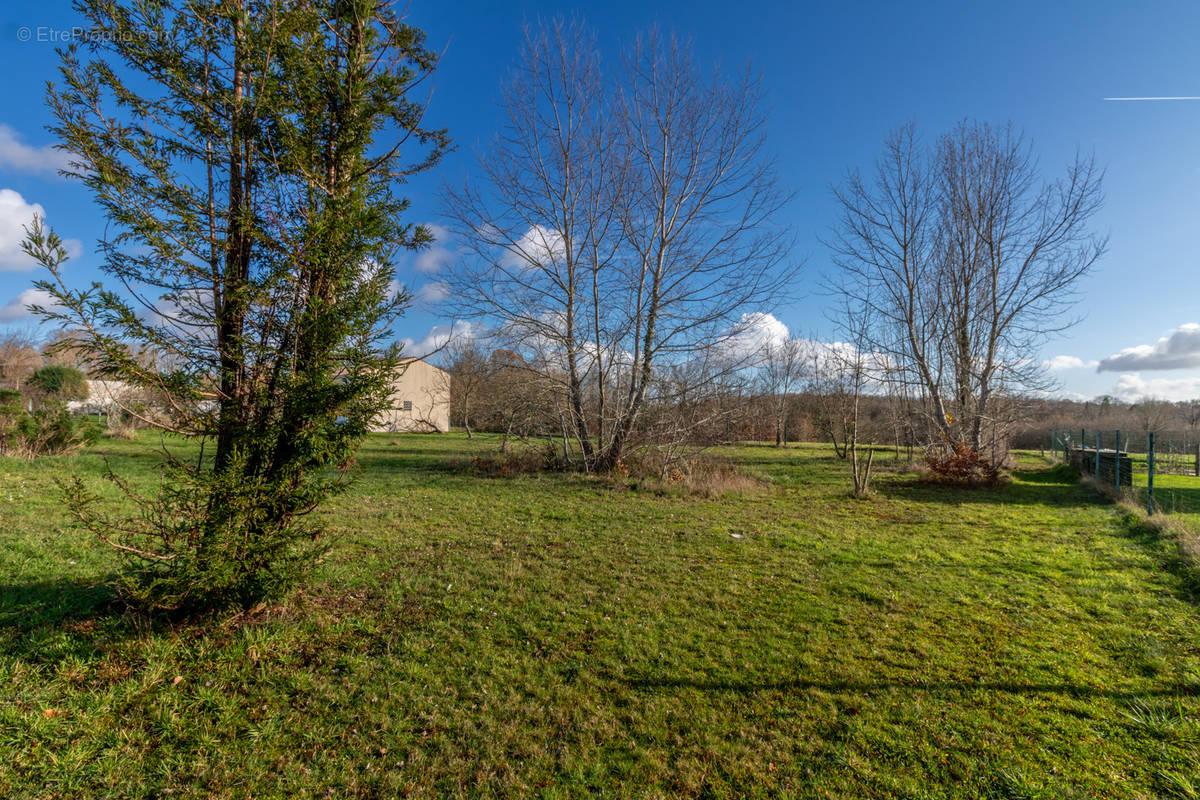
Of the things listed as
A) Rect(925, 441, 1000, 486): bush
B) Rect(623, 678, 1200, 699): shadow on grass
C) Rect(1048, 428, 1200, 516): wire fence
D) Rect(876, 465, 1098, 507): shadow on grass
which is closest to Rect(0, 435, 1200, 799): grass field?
Rect(623, 678, 1200, 699): shadow on grass

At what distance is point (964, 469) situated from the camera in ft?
42.9

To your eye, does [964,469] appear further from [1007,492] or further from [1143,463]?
[1143,463]

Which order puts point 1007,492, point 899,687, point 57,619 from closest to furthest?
point 899,687
point 57,619
point 1007,492

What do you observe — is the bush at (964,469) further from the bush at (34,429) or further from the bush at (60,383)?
the bush at (60,383)

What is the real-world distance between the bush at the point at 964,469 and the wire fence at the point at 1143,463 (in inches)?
93.6

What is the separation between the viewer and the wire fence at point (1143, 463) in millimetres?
9766

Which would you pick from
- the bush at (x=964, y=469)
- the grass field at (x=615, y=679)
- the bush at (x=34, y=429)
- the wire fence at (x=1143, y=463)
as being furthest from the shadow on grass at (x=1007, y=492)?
the bush at (x=34, y=429)

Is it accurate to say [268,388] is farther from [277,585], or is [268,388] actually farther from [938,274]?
[938,274]

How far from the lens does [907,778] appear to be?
245 centimetres

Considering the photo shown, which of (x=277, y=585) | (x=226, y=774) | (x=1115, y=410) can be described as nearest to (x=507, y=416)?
(x=277, y=585)

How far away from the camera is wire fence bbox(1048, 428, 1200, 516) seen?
977 cm

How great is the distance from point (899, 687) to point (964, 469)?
12637mm

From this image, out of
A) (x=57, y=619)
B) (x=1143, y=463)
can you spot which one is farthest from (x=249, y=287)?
(x=1143, y=463)

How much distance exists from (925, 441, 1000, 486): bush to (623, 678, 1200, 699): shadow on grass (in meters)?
11.4
